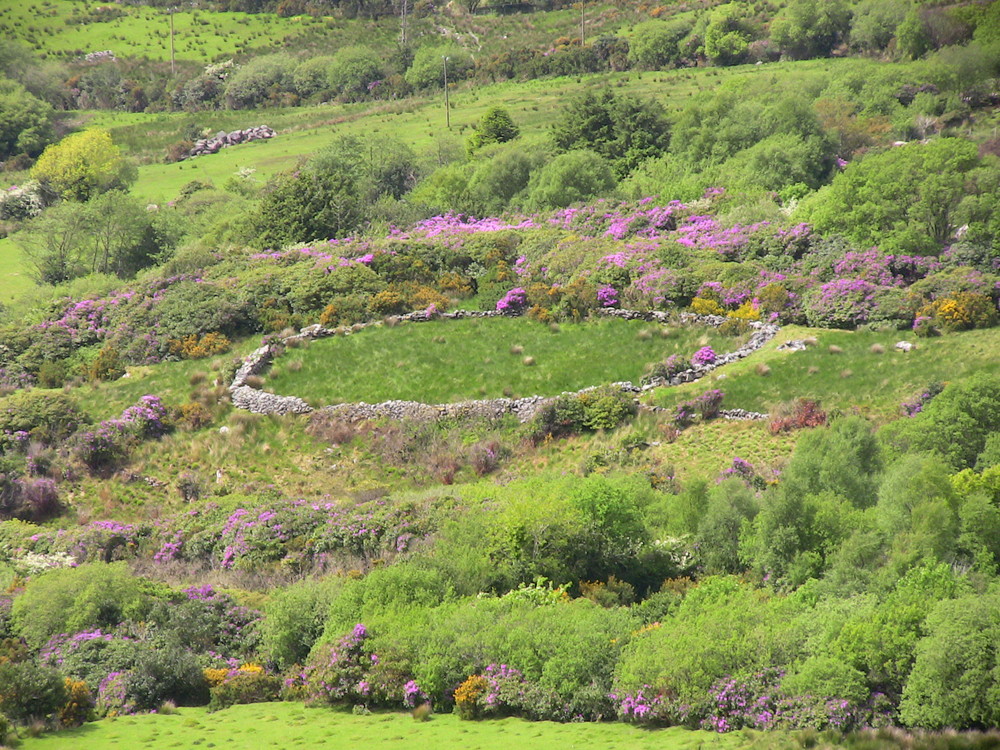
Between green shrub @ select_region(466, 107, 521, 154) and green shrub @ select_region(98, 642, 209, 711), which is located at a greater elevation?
green shrub @ select_region(466, 107, 521, 154)

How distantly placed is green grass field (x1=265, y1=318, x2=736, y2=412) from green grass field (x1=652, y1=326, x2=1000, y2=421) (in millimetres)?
3051

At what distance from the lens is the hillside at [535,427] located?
27078mm

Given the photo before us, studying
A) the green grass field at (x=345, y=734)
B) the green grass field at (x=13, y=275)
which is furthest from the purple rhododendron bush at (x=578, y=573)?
the green grass field at (x=13, y=275)

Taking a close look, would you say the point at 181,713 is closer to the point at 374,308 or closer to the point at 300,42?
the point at 374,308

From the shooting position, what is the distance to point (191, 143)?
4176 inches

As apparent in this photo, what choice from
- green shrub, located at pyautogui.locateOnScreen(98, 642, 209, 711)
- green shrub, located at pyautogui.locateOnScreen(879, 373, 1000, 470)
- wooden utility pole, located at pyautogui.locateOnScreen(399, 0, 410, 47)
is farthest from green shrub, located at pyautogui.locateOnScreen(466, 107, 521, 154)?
green shrub, located at pyautogui.locateOnScreen(98, 642, 209, 711)

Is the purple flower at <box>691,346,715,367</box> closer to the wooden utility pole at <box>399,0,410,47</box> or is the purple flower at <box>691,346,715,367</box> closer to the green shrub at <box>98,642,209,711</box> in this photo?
the green shrub at <box>98,642,209,711</box>

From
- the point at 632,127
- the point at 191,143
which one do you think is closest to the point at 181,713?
the point at 632,127

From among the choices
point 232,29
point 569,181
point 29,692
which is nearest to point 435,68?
point 232,29

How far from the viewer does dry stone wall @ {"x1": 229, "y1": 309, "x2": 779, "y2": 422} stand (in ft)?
148

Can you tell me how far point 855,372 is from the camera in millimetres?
44375

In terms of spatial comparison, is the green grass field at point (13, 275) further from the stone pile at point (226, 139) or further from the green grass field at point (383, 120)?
the stone pile at point (226, 139)

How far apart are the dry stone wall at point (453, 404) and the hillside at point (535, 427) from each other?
0.15 m

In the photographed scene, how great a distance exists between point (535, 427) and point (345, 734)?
19289 mm
